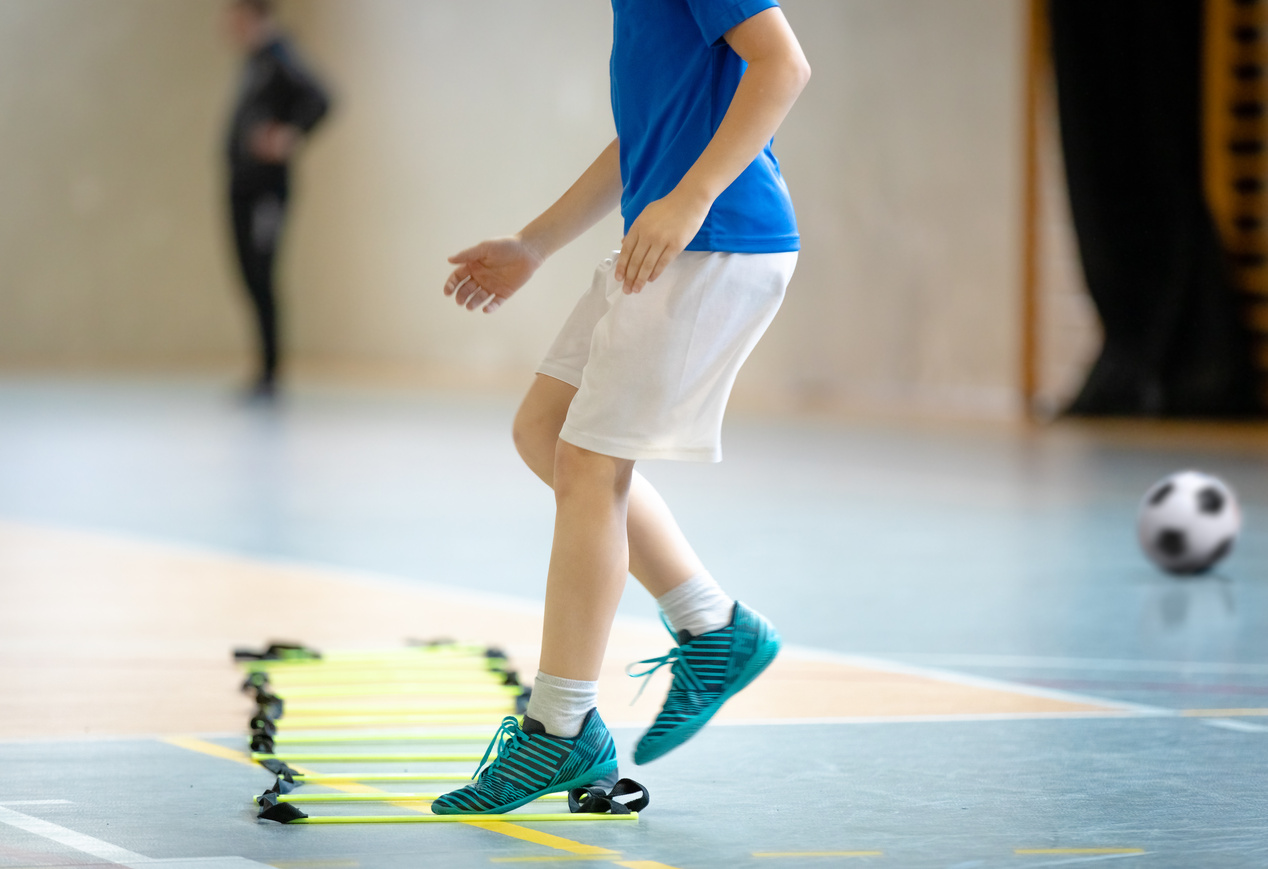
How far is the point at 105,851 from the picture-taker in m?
1.81

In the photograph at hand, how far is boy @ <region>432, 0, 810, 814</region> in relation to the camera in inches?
74.7

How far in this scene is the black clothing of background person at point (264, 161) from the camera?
8445 millimetres

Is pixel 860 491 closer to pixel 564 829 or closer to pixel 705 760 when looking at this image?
pixel 705 760

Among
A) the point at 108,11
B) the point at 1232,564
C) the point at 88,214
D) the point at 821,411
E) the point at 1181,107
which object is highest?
the point at 108,11

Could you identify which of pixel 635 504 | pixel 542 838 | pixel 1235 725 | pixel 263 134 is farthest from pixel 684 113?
pixel 263 134

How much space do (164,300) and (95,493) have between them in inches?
302

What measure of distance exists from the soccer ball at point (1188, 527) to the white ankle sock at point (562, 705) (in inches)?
87.0

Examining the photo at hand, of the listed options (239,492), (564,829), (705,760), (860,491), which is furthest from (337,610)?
(860,491)

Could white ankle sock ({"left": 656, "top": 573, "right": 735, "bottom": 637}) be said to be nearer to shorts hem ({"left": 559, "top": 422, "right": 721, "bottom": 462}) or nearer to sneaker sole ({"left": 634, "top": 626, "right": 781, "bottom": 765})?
sneaker sole ({"left": 634, "top": 626, "right": 781, "bottom": 765})

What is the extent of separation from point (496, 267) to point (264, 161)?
21.8 ft

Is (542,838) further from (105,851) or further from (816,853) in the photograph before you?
(105,851)

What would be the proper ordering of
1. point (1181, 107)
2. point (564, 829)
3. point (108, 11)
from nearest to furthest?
1. point (564, 829)
2. point (1181, 107)
3. point (108, 11)

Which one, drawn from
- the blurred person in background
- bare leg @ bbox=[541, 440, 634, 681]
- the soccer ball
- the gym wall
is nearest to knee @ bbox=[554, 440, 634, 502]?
bare leg @ bbox=[541, 440, 634, 681]

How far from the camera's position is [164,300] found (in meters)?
12.7
